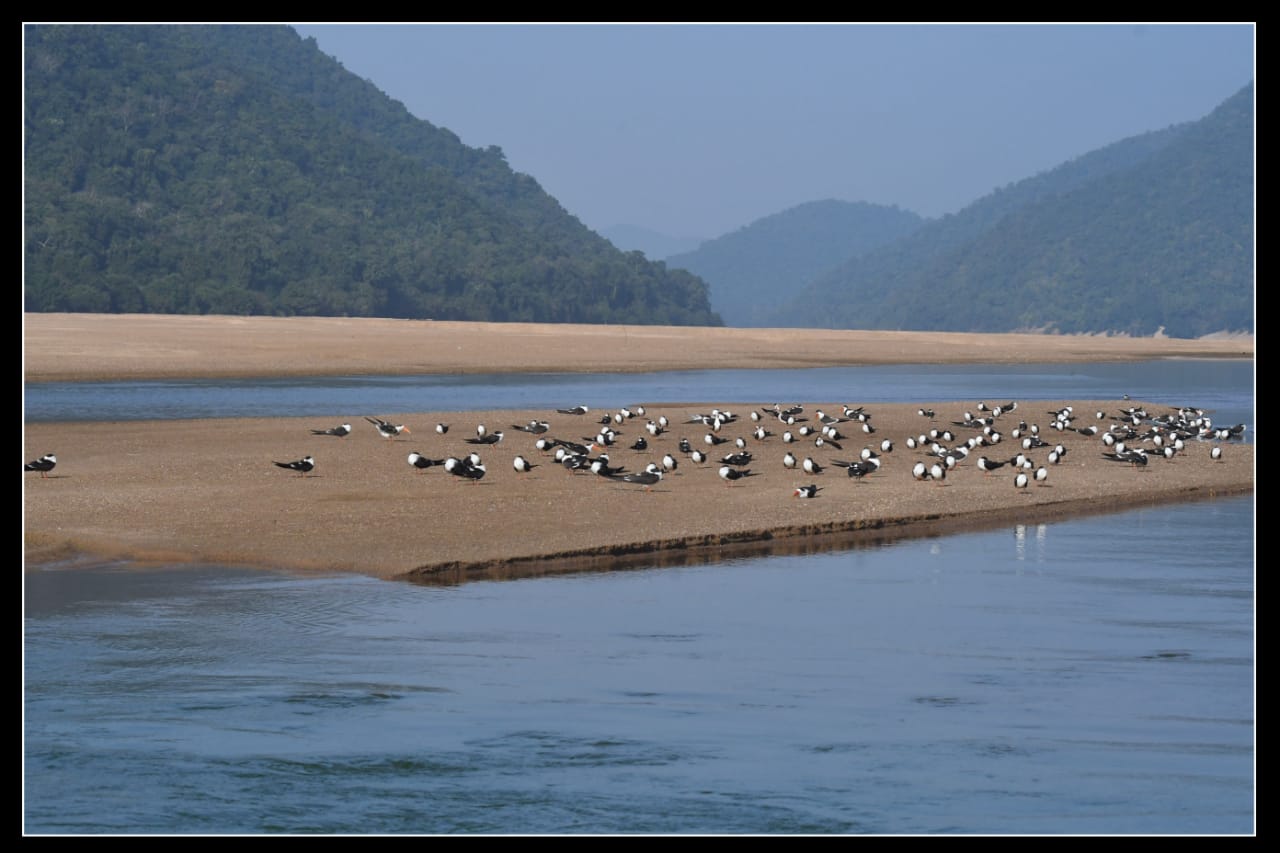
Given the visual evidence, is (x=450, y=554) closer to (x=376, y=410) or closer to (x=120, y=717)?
(x=120, y=717)

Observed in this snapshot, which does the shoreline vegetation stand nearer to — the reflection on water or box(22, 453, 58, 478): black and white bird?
box(22, 453, 58, 478): black and white bird

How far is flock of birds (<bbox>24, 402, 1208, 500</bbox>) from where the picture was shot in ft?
86.5

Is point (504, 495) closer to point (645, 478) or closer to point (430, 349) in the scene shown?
point (645, 478)

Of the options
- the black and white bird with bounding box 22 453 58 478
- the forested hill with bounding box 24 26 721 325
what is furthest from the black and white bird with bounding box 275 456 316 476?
the forested hill with bounding box 24 26 721 325

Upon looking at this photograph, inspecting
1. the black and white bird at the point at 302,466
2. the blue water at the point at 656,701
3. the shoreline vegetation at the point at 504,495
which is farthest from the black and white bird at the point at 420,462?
the blue water at the point at 656,701

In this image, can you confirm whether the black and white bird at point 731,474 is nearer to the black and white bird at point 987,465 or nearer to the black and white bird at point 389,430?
the black and white bird at point 987,465

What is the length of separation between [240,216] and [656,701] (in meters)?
118

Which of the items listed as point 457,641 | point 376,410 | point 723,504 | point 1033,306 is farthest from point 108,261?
point 1033,306

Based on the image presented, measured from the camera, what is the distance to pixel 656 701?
13.5 metres

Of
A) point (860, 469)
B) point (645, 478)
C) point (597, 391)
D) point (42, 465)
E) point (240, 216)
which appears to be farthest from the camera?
point (240, 216)

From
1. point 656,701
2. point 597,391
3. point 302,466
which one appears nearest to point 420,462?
point 302,466

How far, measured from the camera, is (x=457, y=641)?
50.4 ft

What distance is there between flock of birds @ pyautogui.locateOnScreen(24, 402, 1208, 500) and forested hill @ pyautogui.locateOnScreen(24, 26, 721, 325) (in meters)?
62.7
